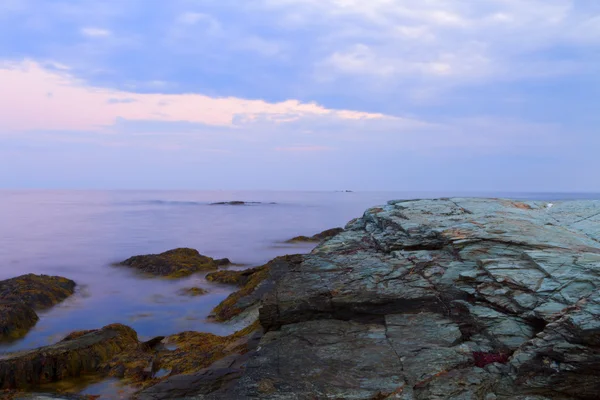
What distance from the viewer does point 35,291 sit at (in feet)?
71.8

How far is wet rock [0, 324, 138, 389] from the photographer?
476 inches

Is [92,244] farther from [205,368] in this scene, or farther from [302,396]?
[302,396]

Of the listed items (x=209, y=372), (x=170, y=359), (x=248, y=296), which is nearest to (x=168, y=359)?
(x=170, y=359)

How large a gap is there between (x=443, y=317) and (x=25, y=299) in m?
20.5

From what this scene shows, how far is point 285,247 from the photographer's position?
47.4 m

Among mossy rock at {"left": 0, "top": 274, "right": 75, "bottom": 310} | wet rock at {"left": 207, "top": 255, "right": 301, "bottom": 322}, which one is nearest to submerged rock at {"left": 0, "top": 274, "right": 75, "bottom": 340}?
mossy rock at {"left": 0, "top": 274, "right": 75, "bottom": 310}

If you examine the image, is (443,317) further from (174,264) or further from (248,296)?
(174,264)

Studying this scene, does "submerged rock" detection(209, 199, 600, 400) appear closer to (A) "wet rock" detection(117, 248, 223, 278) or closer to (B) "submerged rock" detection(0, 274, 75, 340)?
(B) "submerged rock" detection(0, 274, 75, 340)

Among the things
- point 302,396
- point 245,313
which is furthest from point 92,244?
point 302,396

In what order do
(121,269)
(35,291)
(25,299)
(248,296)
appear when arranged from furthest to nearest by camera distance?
1. (121,269)
2. (35,291)
3. (25,299)
4. (248,296)

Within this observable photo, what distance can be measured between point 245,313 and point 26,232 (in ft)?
195

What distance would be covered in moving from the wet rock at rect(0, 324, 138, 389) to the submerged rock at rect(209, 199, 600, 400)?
6.19 meters

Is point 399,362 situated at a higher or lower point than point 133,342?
higher

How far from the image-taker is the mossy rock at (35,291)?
69.0 feet
